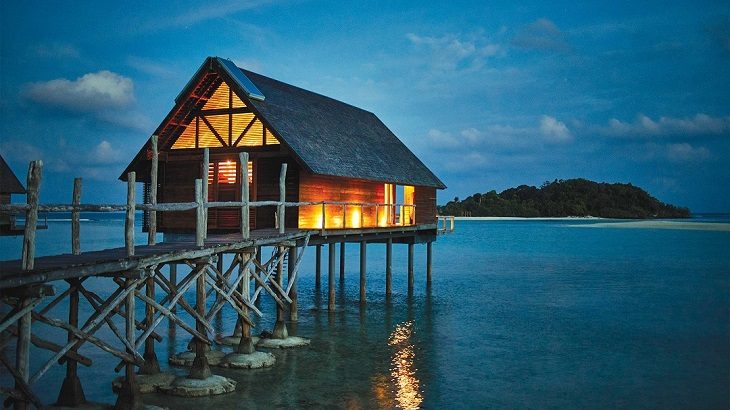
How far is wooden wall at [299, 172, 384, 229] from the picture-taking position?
2108cm

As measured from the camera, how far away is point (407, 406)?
12367mm

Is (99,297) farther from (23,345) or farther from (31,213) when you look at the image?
(31,213)

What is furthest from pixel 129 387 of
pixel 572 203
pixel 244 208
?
pixel 572 203

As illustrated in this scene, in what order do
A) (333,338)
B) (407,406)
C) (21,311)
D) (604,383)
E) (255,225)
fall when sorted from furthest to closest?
(255,225), (333,338), (604,383), (407,406), (21,311)

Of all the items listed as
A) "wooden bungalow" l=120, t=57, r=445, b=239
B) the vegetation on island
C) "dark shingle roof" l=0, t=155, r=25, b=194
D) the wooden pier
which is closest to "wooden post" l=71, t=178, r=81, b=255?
the wooden pier

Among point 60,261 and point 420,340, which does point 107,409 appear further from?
point 420,340

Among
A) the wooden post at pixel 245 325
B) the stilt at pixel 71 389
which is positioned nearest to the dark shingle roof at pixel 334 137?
the wooden post at pixel 245 325

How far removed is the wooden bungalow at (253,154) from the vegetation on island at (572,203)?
160901 mm

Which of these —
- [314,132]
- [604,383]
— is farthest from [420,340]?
[314,132]

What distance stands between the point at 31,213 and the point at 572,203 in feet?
619

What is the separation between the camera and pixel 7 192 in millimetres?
26922

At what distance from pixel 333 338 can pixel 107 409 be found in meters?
8.76

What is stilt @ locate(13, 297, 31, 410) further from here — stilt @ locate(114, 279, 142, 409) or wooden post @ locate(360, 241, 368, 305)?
wooden post @ locate(360, 241, 368, 305)

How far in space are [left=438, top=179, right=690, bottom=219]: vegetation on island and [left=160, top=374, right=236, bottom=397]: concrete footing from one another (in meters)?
172
